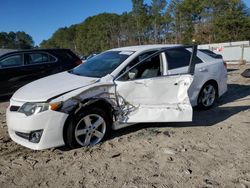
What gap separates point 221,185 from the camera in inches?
123

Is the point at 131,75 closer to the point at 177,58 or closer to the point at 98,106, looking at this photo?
the point at 98,106

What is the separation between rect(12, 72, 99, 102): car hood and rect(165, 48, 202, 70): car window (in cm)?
161

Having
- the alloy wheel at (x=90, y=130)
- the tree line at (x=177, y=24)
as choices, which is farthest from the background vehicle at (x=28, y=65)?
the tree line at (x=177, y=24)

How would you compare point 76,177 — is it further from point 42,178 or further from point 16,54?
point 16,54

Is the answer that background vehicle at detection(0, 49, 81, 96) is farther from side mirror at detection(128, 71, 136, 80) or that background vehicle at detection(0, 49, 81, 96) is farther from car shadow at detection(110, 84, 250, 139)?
side mirror at detection(128, 71, 136, 80)

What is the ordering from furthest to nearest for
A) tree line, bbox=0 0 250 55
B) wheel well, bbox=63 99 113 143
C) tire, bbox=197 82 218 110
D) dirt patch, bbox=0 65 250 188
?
tree line, bbox=0 0 250 55
tire, bbox=197 82 218 110
wheel well, bbox=63 99 113 143
dirt patch, bbox=0 65 250 188

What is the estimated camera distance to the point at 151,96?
185 inches

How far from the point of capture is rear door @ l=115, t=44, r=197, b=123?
452cm

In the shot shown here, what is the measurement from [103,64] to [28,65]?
4.43 m

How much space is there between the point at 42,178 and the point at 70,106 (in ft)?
3.53

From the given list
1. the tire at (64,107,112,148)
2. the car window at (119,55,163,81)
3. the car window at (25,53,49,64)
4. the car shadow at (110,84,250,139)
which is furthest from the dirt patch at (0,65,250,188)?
the car window at (25,53,49,64)

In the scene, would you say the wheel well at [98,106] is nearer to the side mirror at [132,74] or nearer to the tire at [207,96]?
the side mirror at [132,74]

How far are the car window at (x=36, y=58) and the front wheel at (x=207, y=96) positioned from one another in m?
5.30

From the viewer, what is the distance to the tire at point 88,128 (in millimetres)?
4105
